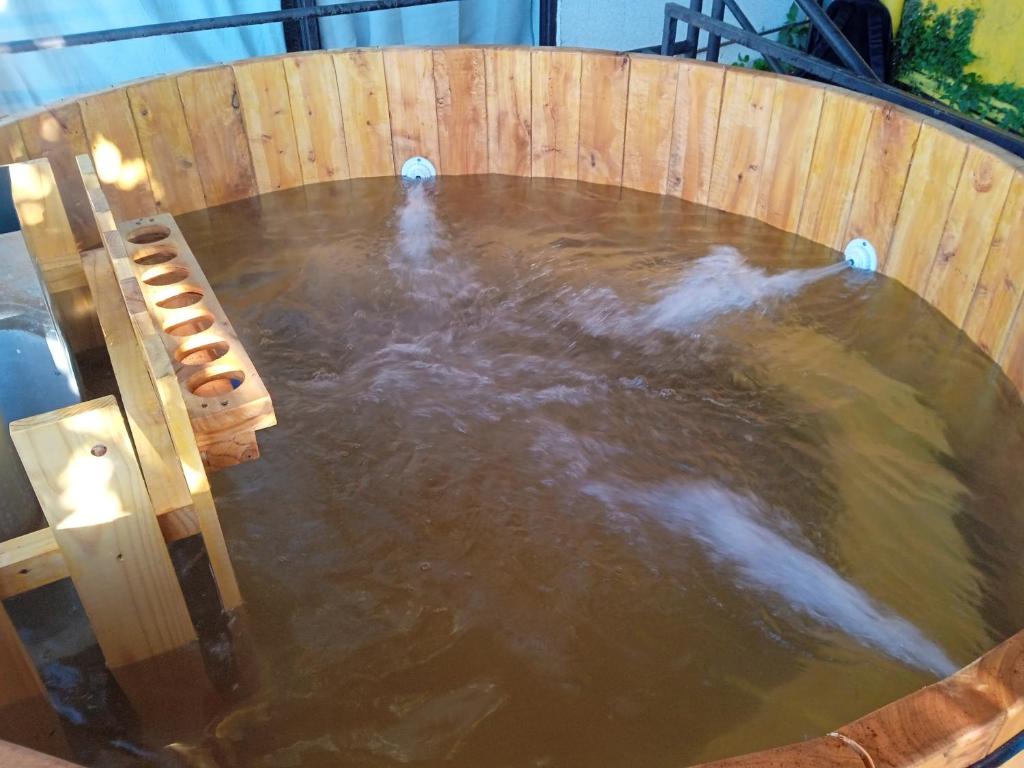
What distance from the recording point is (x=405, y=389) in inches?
92.0

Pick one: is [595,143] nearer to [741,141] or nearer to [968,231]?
[741,141]

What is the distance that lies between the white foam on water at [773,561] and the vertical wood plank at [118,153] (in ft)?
6.85

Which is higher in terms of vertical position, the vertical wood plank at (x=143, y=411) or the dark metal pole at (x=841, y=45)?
the dark metal pole at (x=841, y=45)

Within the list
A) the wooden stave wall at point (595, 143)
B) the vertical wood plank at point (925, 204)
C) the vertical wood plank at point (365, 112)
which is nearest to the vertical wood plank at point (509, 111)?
the wooden stave wall at point (595, 143)

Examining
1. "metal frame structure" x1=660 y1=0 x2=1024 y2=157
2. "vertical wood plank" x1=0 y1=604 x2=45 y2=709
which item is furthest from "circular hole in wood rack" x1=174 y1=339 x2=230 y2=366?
"metal frame structure" x1=660 y1=0 x2=1024 y2=157

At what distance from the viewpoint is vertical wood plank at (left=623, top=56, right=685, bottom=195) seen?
3189 mm

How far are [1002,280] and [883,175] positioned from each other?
0.57 m

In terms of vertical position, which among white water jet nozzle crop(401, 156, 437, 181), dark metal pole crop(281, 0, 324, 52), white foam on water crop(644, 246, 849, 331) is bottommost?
white foam on water crop(644, 246, 849, 331)

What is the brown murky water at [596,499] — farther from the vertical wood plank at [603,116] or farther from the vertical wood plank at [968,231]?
the vertical wood plank at [603,116]

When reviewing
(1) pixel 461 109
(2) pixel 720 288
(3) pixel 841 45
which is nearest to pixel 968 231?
(2) pixel 720 288

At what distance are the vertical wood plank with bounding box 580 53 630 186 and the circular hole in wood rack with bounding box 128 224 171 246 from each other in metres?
1.72

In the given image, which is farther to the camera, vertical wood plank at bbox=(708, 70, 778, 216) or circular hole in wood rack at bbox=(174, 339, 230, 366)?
Answer: vertical wood plank at bbox=(708, 70, 778, 216)

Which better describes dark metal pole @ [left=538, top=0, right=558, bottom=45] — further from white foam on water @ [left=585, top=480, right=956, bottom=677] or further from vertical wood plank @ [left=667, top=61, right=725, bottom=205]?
white foam on water @ [left=585, top=480, right=956, bottom=677]

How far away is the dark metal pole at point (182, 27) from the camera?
115 inches
